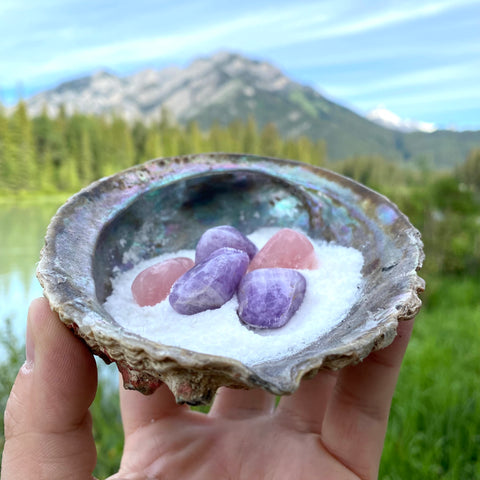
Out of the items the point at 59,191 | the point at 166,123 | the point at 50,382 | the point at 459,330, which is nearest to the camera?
the point at 50,382

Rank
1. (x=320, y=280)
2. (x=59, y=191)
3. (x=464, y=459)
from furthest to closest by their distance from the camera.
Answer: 1. (x=59, y=191)
2. (x=464, y=459)
3. (x=320, y=280)

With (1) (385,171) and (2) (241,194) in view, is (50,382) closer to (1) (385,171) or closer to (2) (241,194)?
(2) (241,194)

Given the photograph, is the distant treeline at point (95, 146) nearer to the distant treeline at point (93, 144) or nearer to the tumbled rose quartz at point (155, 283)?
the distant treeline at point (93, 144)

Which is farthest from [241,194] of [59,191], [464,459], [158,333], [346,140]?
[346,140]

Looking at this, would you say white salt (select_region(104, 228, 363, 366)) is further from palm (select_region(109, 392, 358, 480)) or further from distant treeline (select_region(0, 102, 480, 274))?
distant treeline (select_region(0, 102, 480, 274))

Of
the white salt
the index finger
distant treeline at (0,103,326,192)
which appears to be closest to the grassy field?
the index finger

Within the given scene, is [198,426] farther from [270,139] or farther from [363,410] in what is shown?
[270,139]

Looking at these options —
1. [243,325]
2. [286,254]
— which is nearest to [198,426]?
[243,325]
